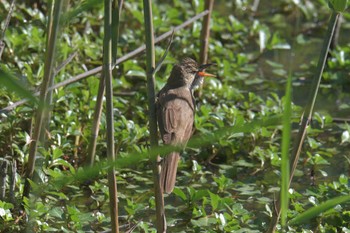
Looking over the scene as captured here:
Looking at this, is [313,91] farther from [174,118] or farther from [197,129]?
[197,129]

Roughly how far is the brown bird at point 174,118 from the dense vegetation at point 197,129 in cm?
34

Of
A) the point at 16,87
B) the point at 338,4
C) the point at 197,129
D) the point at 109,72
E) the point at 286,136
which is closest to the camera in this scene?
the point at 16,87

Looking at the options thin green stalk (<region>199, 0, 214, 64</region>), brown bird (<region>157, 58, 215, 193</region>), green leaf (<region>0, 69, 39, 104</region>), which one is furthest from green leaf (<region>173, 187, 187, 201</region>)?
green leaf (<region>0, 69, 39, 104</region>)

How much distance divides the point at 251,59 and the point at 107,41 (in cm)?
430

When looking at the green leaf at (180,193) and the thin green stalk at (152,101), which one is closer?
the thin green stalk at (152,101)

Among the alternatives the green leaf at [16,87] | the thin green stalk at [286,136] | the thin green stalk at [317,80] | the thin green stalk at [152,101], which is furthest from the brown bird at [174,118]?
the green leaf at [16,87]

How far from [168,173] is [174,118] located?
0.45m

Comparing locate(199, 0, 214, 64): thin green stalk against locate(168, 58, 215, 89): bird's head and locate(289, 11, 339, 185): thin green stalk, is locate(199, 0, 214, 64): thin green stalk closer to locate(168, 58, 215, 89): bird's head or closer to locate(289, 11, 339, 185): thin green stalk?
locate(168, 58, 215, 89): bird's head

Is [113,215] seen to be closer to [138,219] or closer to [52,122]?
[138,219]

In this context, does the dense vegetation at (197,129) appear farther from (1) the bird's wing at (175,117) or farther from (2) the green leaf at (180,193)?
(1) the bird's wing at (175,117)

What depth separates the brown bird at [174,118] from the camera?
4.53 metres

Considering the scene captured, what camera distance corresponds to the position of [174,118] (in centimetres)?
485

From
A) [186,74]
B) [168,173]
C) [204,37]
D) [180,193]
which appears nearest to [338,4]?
[168,173]

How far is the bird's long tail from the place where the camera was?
14.5 feet
